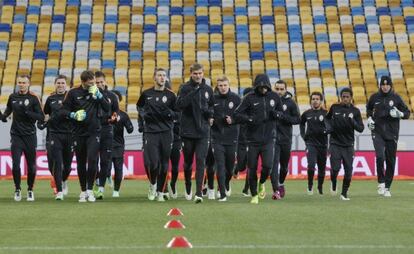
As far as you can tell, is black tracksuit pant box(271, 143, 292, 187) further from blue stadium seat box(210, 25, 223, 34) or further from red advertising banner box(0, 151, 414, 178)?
blue stadium seat box(210, 25, 223, 34)

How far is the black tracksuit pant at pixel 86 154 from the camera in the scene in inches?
660

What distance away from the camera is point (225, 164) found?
59.4 feet

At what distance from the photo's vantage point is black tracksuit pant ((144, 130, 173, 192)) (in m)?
17.1

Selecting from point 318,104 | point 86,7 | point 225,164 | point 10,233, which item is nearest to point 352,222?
point 10,233

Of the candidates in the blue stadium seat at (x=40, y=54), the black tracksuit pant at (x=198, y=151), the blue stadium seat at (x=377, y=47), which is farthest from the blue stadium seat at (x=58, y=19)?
the black tracksuit pant at (x=198, y=151)

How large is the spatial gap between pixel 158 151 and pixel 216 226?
5533mm

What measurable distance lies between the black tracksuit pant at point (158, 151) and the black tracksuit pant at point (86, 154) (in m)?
0.91

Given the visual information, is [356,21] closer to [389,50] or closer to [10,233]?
[389,50]

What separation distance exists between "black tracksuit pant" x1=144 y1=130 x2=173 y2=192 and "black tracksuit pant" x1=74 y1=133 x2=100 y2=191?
0.91 meters

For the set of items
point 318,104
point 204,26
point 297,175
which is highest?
point 204,26

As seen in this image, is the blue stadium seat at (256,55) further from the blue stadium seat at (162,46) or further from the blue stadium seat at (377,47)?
the blue stadium seat at (377,47)

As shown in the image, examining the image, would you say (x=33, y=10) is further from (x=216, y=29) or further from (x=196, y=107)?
(x=196, y=107)

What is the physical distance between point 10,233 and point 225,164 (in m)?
7.51

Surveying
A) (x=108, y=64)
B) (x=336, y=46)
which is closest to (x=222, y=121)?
(x=108, y=64)
